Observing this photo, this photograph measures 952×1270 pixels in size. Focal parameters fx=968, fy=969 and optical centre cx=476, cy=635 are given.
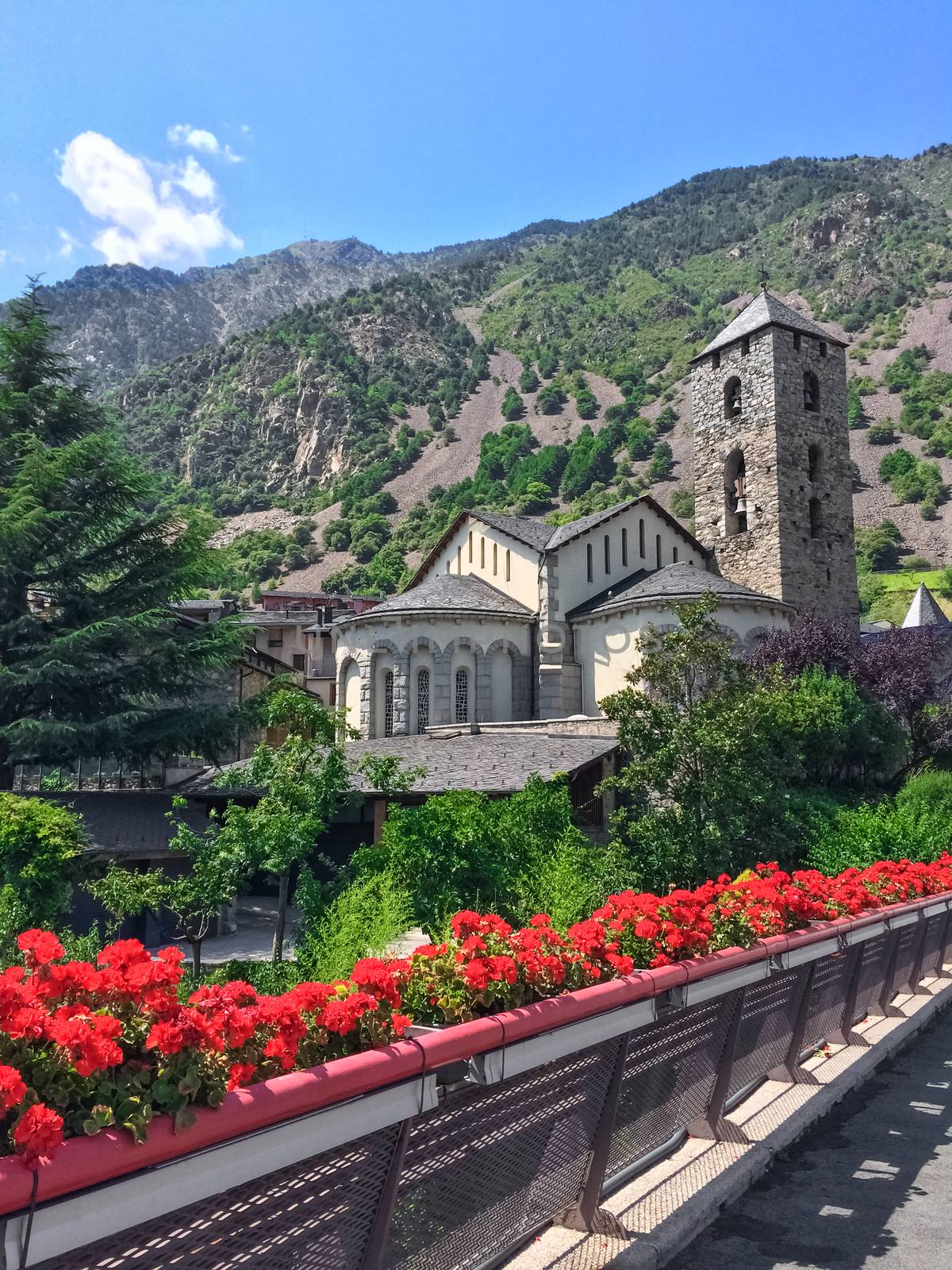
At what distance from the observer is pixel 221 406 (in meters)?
182

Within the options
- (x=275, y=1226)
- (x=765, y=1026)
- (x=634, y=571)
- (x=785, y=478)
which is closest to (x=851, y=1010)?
(x=765, y=1026)

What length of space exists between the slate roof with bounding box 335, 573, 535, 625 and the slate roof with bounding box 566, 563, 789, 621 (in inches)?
98.7

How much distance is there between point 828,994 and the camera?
8.76m

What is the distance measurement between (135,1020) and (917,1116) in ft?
22.8

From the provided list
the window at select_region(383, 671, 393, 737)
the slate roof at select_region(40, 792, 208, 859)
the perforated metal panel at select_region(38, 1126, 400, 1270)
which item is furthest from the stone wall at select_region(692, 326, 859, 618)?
the perforated metal panel at select_region(38, 1126, 400, 1270)

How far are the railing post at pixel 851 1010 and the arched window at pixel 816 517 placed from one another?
33573 mm

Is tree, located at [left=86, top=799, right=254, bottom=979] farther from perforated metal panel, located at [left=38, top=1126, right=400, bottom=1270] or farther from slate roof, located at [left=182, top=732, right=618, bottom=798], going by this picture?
perforated metal panel, located at [left=38, top=1126, right=400, bottom=1270]

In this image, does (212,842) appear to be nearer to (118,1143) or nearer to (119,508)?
(119,508)

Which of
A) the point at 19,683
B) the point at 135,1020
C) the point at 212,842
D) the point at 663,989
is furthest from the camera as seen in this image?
the point at 19,683

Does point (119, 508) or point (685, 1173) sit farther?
point (119, 508)

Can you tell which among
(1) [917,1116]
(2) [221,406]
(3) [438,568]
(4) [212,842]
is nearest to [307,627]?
(3) [438,568]

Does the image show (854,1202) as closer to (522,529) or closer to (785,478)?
(522,529)

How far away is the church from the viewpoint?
34.0m

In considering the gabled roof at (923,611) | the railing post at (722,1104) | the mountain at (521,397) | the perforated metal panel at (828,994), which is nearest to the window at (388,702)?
the perforated metal panel at (828,994)
